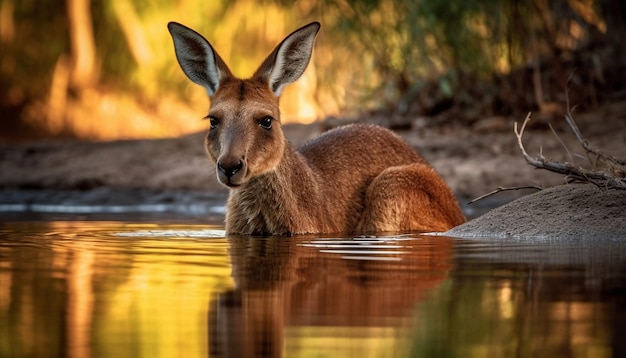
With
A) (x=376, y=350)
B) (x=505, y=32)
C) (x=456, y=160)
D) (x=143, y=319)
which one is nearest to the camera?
(x=376, y=350)

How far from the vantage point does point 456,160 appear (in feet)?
44.4

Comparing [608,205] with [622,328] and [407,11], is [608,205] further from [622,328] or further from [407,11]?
[407,11]

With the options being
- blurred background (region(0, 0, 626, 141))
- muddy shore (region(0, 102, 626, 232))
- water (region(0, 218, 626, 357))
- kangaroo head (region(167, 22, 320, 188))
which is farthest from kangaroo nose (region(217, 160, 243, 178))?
muddy shore (region(0, 102, 626, 232))

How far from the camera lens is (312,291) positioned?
4680 millimetres

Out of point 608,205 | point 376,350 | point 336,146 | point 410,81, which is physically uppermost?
point 410,81

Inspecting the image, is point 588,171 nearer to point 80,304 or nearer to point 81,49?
point 80,304

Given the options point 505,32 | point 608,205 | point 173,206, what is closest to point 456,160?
point 505,32

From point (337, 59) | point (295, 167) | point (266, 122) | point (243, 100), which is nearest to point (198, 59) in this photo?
point (243, 100)

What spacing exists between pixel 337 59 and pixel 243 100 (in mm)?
8503

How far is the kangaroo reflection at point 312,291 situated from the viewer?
12.1ft

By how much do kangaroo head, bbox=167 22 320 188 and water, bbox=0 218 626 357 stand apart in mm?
727

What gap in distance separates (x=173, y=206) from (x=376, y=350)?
10.9 m

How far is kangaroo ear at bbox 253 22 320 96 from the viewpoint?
27.7 feet

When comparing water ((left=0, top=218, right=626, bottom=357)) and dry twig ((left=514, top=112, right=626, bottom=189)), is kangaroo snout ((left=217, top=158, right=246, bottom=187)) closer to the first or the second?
water ((left=0, top=218, right=626, bottom=357))
